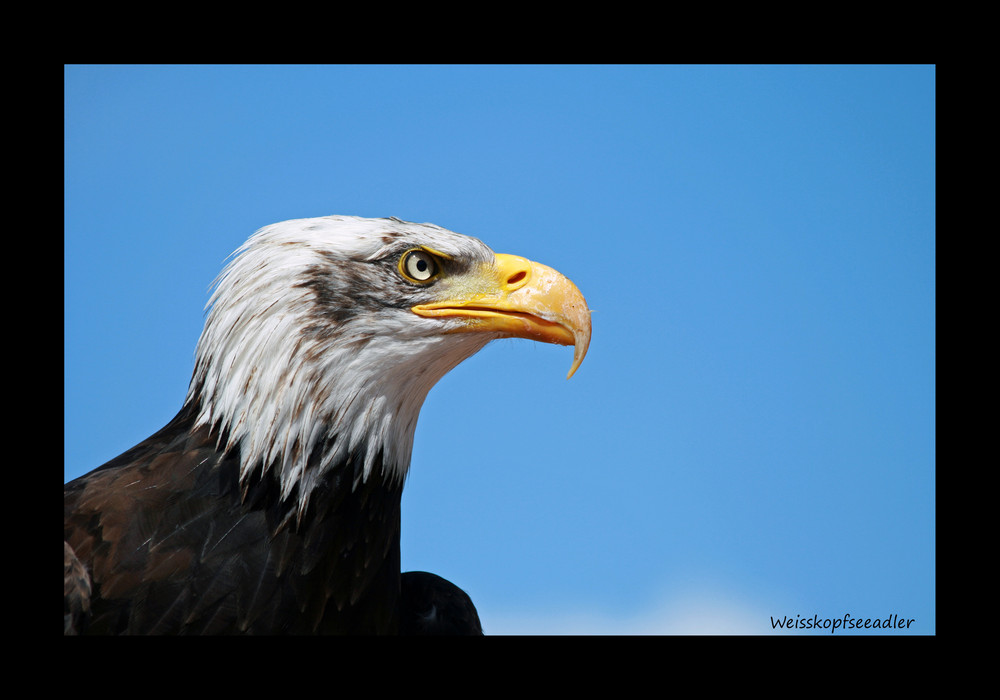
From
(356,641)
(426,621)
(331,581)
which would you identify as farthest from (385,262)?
(426,621)

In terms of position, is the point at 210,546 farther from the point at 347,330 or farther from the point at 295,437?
the point at 347,330

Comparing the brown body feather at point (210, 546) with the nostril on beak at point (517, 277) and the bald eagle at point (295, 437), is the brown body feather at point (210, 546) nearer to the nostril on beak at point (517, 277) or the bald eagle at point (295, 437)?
the bald eagle at point (295, 437)

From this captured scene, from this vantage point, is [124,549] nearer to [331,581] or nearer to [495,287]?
[331,581]

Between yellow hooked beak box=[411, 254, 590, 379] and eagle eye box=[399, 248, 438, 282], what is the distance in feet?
0.34

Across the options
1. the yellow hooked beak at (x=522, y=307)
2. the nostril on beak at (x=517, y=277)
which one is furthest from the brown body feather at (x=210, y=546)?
the nostril on beak at (x=517, y=277)

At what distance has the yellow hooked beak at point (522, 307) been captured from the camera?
2664 mm

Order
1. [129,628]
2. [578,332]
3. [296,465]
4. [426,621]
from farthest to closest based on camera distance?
Result: [426,621]
[578,332]
[296,465]
[129,628]

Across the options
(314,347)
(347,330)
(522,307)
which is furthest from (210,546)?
(522,307)

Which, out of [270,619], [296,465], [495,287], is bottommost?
[270,619]

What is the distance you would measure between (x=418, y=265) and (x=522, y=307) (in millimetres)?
412

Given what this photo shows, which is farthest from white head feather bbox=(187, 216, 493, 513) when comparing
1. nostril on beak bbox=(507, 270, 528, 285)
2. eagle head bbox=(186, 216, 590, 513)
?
nostril on beak bbox=(507, 270, 528, 285)

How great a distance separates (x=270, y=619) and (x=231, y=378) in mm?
821

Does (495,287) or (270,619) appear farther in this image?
(495,287)

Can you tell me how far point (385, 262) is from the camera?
2609mm
